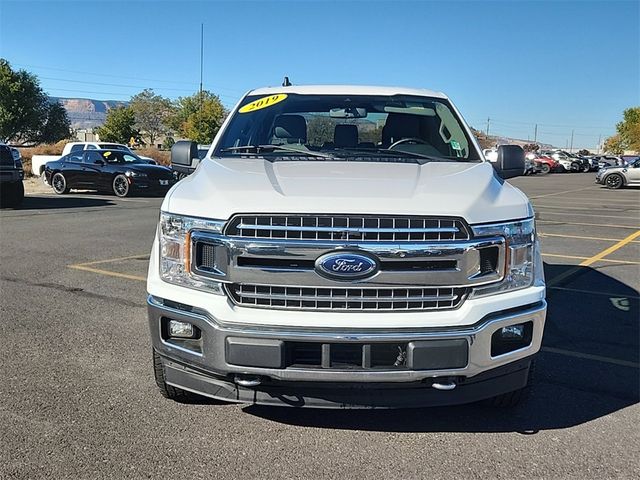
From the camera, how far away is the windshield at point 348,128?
4289 millimetres

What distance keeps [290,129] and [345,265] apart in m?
2.04

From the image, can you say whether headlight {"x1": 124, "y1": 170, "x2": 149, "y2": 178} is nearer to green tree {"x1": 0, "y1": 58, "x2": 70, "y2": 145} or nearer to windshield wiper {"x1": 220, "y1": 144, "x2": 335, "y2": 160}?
windshield wiper {"x1": 220, "y1": 144, "x2": 335, "y2": 160}

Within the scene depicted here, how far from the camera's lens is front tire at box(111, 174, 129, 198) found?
19203 millimetres

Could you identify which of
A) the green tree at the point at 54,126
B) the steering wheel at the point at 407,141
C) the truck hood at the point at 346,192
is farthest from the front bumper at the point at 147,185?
the green tree at the point at 54,126

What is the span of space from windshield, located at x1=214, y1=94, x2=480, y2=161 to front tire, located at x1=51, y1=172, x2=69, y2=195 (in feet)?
56.2

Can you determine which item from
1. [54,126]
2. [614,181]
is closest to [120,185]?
[614,181]

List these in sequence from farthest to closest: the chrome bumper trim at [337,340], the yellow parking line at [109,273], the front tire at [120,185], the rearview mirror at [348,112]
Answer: the front tire at [120,185], the yellow parking line at [109,273], the rearview mirror at [348,112], the chrome bumper trim at [337,340]

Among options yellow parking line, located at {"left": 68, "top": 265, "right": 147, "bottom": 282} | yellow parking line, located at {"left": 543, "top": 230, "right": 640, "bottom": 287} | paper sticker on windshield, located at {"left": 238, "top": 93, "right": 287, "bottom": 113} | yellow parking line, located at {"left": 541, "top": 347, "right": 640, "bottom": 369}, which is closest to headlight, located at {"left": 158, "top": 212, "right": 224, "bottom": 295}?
paper sticker on windshield, located at {"left": 238, "top": 93, "right": 287, "bottom": 113}

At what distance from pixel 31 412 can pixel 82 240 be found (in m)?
6.80

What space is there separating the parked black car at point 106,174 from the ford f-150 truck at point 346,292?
16855 millimetres

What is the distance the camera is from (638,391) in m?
3.96

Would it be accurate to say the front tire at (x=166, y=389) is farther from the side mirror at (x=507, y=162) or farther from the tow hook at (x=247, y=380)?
the side mirror at (x=507, y=162)

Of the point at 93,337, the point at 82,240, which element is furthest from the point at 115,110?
the point at 93,337

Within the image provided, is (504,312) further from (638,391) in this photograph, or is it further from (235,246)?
(638,391)
